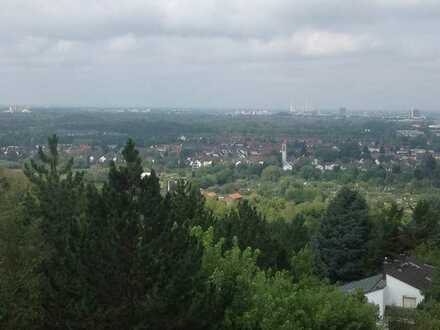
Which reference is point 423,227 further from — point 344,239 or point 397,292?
point 397,292

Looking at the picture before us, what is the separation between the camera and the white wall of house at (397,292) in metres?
22.0

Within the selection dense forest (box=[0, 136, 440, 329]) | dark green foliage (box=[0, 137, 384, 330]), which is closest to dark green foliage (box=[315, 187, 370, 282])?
dense forest (box=[0, 136, 440, 329])

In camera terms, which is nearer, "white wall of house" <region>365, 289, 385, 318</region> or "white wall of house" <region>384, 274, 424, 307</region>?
"white wall of house" <region>365, 289, 385, 318</region>

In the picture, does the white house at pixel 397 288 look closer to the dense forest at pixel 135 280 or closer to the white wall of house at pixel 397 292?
the white wall of house at pixel 397 292

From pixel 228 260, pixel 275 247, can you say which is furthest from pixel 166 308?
pixel 275 247

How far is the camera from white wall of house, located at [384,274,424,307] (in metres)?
22.0

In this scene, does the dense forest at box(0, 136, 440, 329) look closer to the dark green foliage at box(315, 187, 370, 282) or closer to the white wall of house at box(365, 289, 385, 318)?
the white wall of house at box(365, 289, 385, 318)

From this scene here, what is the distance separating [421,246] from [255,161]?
79311 mm

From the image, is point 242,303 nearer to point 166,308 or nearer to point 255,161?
point 166,308

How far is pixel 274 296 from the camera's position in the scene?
12891mm

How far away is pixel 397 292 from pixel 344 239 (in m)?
5.51

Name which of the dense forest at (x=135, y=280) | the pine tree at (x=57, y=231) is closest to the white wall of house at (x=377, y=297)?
the dense forest at (x=135, y=280)

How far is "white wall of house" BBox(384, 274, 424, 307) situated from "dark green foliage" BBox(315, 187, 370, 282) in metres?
4.73

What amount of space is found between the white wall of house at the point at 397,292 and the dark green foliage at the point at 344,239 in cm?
473
